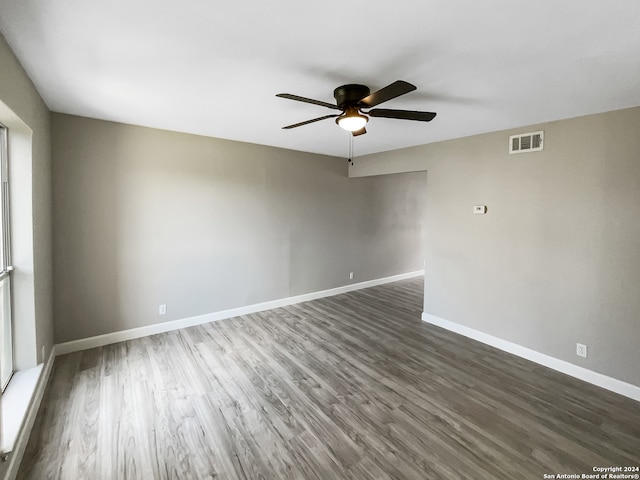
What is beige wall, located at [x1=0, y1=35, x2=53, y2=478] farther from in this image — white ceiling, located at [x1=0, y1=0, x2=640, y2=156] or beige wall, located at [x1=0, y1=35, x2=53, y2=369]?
white ceiling, located at [x1=0, y1=0, x2=640, y2=156]

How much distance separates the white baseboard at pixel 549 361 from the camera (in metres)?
2.60

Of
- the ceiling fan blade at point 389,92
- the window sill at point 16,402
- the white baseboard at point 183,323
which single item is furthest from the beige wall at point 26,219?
the ceiling fan blade at point 389,92

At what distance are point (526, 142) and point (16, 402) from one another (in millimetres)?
5098

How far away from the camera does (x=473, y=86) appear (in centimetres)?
219

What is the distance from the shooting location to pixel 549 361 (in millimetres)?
3047

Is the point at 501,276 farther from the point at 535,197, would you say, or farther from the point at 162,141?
the point at 162,141

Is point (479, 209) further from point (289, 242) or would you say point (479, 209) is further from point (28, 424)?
point (28, 424)

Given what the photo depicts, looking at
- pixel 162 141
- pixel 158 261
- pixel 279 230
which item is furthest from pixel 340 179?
pixel 158 261

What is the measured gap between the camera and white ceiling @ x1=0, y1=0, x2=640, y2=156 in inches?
54.8

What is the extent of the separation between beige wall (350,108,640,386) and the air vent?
57 mm

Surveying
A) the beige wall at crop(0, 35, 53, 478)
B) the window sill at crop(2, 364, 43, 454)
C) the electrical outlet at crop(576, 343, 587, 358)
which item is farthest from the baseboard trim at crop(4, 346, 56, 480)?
the electrical outlet at crop(576, 343, 587, 358)

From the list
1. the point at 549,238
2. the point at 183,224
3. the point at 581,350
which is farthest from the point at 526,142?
the point at 183,224

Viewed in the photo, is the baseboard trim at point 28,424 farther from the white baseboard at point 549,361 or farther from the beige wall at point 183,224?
the white baseboard at point 549,361

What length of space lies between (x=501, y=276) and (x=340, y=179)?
3085mm
